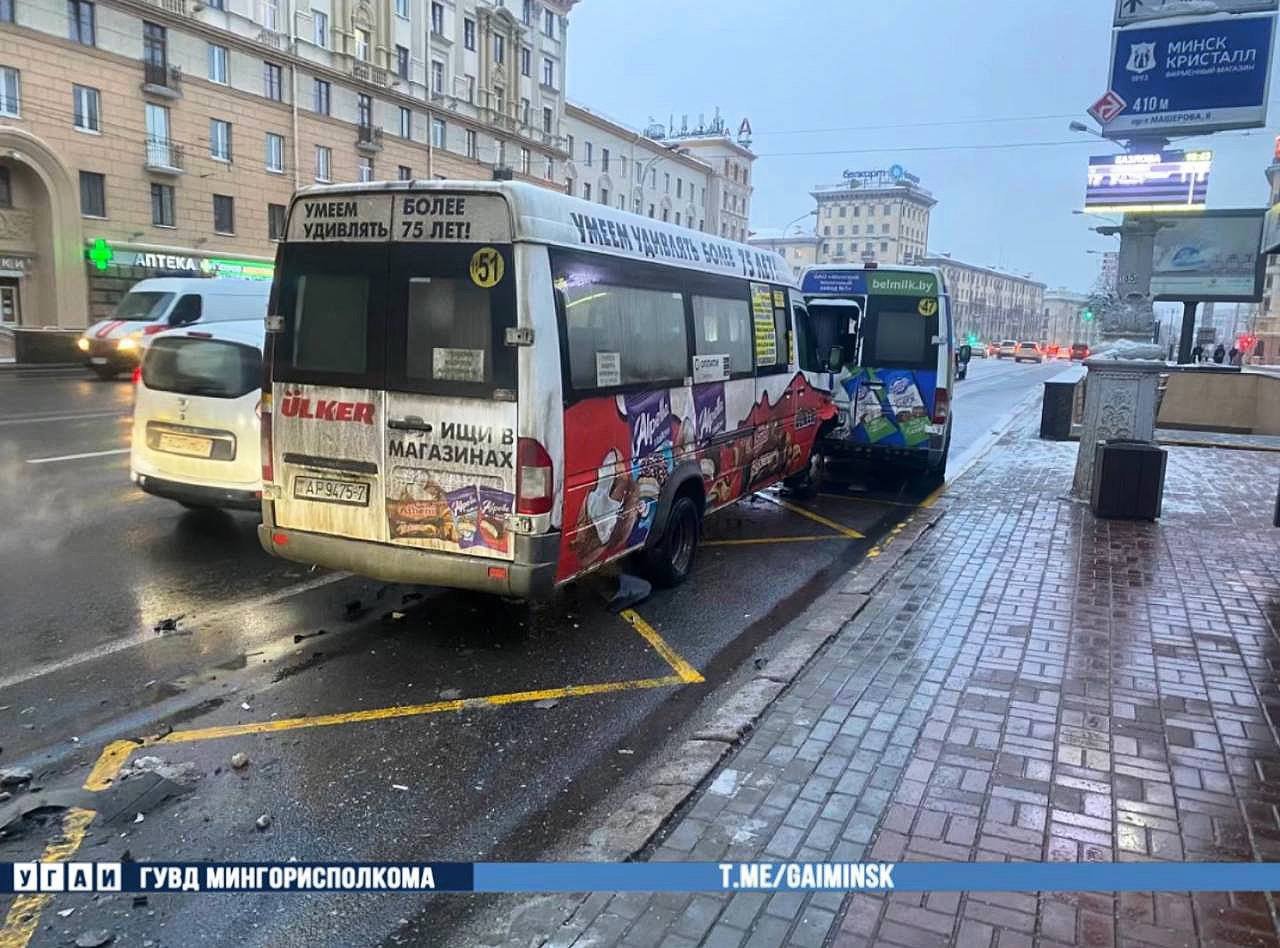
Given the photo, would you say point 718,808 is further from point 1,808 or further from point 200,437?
point 200,437

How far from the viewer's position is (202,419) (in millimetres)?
7695

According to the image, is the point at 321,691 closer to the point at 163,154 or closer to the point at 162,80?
the point at 163,154

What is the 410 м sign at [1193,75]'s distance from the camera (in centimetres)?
1084

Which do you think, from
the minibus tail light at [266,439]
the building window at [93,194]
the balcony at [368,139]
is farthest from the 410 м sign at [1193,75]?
the balcony at [368,139]

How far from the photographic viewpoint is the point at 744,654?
572cm

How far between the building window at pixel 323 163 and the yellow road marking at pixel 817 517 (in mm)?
38542

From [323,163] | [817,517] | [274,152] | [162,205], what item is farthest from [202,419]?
[323,163]

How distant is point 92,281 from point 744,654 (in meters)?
37.5

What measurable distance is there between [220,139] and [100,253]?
7.47 metres

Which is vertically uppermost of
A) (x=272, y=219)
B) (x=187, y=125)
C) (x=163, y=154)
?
(x=187, y=125)

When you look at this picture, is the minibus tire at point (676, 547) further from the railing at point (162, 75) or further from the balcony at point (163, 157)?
the railing at point (162, 75)

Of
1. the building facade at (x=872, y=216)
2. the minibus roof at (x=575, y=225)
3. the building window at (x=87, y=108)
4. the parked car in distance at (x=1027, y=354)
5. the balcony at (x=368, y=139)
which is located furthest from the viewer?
the building facade at (x=872, y=216)

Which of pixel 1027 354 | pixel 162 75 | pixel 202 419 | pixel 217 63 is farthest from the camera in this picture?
pixel 1027 354

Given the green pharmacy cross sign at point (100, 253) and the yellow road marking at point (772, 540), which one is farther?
the green pharmacy cross sign at point (100, 253)
